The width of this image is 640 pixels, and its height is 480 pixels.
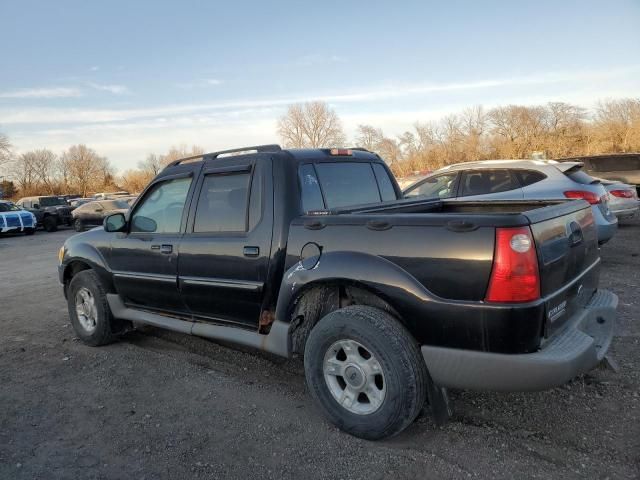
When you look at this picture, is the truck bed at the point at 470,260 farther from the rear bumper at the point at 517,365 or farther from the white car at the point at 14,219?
the white car at the point at 14,219

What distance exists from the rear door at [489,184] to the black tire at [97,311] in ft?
17.0

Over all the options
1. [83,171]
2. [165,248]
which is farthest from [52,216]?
[83,171]

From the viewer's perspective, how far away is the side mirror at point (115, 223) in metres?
4.60

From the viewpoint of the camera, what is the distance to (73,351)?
16.3ft

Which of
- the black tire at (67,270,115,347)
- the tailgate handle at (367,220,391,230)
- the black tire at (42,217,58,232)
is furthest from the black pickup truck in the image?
the black tire at (42,217,58,232)

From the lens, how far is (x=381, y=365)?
9.28ft

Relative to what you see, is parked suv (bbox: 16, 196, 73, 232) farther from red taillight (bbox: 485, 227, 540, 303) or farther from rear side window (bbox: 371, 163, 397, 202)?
red taillight (bbox: 485, 227, 540, 303)

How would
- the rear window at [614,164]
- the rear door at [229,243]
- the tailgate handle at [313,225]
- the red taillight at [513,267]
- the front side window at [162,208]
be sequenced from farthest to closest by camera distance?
the rear window at [614,164], the front side window at [162,208], the rear door at [229,243], the tailgate handle at [313,225], the red taillight at [513,267]

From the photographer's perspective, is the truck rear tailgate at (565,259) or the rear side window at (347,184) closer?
the truck rear tailgate at (565,259)

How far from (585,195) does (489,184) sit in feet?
4.35

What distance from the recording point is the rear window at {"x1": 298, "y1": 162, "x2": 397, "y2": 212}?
3.76 m

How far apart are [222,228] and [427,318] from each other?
1.86 m

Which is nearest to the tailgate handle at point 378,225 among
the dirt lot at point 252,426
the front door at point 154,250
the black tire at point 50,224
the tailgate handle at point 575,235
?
the tailgate handle at point 575,235

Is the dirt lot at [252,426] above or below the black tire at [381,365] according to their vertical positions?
below
